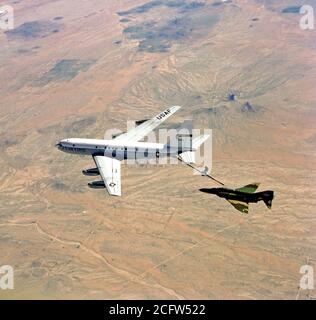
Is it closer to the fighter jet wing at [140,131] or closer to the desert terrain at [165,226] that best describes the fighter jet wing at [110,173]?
the fighter jet wing at [140,131]

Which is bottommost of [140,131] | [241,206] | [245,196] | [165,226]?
[165,226]

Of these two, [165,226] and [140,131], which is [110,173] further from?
[165,226]

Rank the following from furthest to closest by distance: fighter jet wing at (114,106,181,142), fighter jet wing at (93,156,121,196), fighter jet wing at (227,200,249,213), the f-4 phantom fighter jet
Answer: fighter jet wing at (114,106,181,142)
fighter jet wing at (93,156,121,196)
the f-4 phantom fighter jet
fighter jet wing at (227,200,249,213)

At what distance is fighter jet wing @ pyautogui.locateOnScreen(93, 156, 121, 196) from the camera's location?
3561 inches

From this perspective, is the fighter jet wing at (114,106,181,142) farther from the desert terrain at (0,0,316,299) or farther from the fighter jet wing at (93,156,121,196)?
the desert terrain at (0,0,316,299)

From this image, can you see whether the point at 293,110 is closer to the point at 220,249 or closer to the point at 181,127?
the point at 181,127

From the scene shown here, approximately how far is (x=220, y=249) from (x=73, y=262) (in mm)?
41730

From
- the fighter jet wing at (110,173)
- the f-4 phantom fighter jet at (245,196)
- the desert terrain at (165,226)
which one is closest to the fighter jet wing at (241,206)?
the f-4 phantom fighter jet at (245,196)

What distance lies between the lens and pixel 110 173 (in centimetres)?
9719

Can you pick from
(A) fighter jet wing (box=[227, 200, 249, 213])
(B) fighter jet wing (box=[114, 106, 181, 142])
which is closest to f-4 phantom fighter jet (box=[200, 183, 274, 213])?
(A) fighter jet wing (box=[227, 200, 249, 213])

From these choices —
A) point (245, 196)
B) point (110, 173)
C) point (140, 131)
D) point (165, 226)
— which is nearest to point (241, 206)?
point (245, 196)

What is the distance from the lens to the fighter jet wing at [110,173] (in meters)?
90.4

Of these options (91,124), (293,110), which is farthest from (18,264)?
(293,110)

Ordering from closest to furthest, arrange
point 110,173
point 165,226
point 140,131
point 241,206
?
point 241,206
point 110,173
point 140,131
point 165,226
